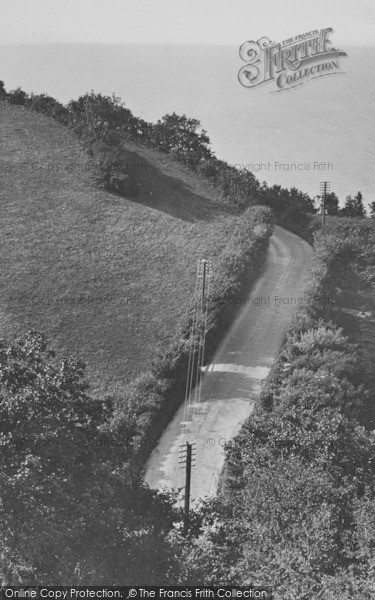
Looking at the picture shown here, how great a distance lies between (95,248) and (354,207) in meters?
27.0

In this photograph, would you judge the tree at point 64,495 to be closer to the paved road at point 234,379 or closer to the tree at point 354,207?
the paved road at point 234,379

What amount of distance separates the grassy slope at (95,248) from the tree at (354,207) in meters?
13.9

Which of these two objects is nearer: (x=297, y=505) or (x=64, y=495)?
(x=64, y=495)

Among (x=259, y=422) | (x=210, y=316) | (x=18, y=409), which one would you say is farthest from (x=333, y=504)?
(x=210, y=316)

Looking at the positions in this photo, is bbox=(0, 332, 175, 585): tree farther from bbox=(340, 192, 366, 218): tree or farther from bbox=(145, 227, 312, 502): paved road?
bbox=(340, 192, 366, 218): tree

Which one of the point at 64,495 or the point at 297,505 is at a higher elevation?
the point at 64,495

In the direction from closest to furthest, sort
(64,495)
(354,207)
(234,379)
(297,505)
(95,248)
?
(64,495) < (297,505) < (234,379) < (95,248) < (354,207)

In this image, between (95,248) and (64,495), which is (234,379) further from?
(64,495)

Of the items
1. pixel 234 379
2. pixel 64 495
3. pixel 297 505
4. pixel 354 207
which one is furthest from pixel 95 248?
pixel 297 505

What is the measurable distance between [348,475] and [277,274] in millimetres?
24908

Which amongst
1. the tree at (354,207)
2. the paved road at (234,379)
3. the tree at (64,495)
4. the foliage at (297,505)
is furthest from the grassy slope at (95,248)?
the tree at (354,207)

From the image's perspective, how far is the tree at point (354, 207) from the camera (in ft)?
206

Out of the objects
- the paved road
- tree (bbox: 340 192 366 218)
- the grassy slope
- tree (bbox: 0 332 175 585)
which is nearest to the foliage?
tree (bbox: 0 332 175 585)

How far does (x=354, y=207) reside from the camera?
206 ft
